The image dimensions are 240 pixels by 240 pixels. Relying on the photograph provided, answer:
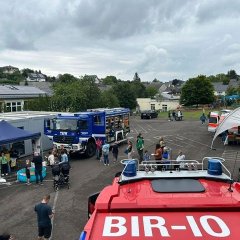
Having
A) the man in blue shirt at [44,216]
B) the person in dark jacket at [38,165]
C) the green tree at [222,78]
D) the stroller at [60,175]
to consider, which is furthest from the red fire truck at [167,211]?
the green tree at [222,78]

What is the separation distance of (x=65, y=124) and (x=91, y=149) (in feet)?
8.32

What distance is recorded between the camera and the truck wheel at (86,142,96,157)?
80.6ft

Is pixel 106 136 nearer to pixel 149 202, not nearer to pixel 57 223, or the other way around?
pixel 57 223

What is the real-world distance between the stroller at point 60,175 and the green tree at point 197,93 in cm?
6872

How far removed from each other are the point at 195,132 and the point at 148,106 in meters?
45.8

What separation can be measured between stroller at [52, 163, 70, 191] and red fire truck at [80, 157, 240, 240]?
12.3 m

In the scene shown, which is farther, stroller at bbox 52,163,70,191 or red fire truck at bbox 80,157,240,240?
stroller at bbox 52,163,70,191

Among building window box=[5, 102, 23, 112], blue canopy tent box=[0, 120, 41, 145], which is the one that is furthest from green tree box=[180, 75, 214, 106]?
blue canopy tent box=[0, 120, 41, 145]

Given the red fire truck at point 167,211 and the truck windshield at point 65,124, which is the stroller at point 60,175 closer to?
Answer: the truck windshield at point 65,124

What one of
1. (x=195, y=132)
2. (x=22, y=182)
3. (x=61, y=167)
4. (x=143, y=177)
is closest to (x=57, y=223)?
(x=61, y=167)

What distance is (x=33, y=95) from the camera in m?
57.7

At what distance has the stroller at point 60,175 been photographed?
1675 centimetres

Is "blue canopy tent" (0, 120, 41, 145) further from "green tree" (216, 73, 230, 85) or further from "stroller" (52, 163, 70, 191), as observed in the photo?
"green tree" (216, 73, 230, 85)

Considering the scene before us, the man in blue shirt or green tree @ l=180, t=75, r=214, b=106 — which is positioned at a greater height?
green tree @ l=180, t=75, r=214, b=106
